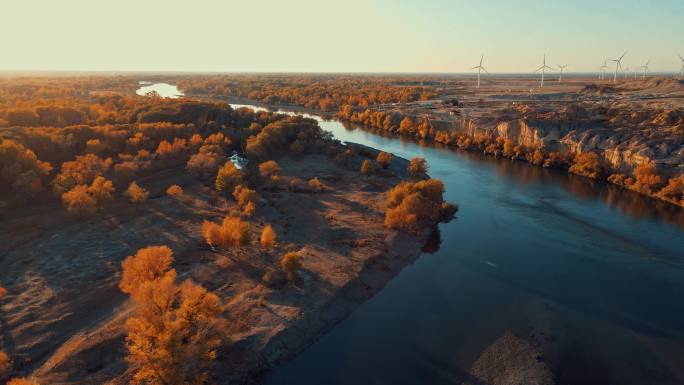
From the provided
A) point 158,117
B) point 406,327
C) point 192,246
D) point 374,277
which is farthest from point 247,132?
point 406,327

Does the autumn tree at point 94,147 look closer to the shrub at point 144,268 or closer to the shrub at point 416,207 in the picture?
the shrub at point 144,268

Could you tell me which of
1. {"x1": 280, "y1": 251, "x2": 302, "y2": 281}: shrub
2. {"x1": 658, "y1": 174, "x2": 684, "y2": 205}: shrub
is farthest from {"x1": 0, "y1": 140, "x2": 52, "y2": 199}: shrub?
{"x1": 658, "y1": 174, "x2": 684, "y2": 205}: shrub

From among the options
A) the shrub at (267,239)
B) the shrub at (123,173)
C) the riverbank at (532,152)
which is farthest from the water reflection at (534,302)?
the shrub at (123,173)

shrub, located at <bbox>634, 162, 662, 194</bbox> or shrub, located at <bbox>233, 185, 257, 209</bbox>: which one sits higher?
shrub, located at <bbox>634, 162, 662, 194</bbox>

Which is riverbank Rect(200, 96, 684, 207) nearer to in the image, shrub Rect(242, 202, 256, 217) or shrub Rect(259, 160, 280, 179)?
shrub Rect(259, 160, 280, 179)

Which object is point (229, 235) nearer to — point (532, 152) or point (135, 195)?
point (135, 195)

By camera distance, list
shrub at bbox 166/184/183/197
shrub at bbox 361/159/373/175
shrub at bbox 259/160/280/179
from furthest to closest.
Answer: shrub at bbox 361/159/373/175 → shrub at bbox 259/160/280/179 → shrub at bbox 166/184/183/197

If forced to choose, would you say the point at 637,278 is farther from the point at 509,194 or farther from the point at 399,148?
the point at 399,148
